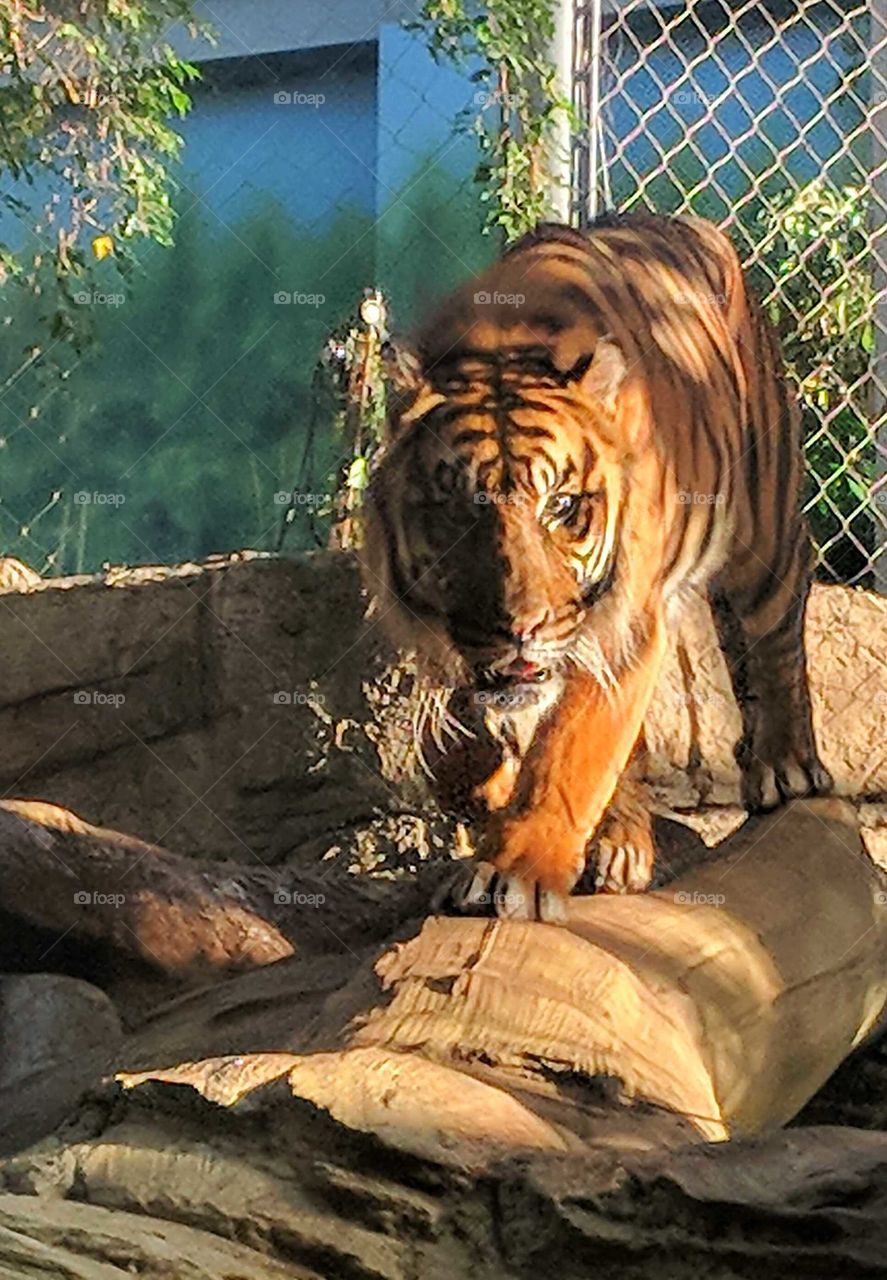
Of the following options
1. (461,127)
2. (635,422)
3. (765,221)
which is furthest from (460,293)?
(765,221)

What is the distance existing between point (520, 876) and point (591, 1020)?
18.4 inches

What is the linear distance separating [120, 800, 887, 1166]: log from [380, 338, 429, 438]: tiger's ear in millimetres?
762

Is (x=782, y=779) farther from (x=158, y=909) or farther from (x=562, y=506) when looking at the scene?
(x=158, y=909)

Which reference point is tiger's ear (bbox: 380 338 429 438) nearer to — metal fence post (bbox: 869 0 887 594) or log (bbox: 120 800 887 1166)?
log (bbox: 120 800 887 1166)

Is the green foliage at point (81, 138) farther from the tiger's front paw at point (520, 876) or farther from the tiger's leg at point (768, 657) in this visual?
the tiger's front paw at point (520, 876)

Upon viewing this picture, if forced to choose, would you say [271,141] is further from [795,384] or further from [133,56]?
[795,384]

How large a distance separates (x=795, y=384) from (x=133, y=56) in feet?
5.35

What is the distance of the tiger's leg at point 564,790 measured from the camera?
2.23 m

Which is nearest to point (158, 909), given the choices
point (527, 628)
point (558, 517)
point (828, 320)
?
point (527, 628)

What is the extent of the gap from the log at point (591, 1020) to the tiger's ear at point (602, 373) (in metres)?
0.64

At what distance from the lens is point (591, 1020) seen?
70.0 inches

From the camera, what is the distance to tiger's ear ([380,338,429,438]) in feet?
8.32

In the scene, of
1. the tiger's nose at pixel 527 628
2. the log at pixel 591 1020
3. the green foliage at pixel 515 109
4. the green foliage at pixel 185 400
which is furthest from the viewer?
the green foliage at pixel 185 400

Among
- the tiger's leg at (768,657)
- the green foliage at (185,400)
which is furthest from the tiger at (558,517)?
the green foliage at (185,400)
